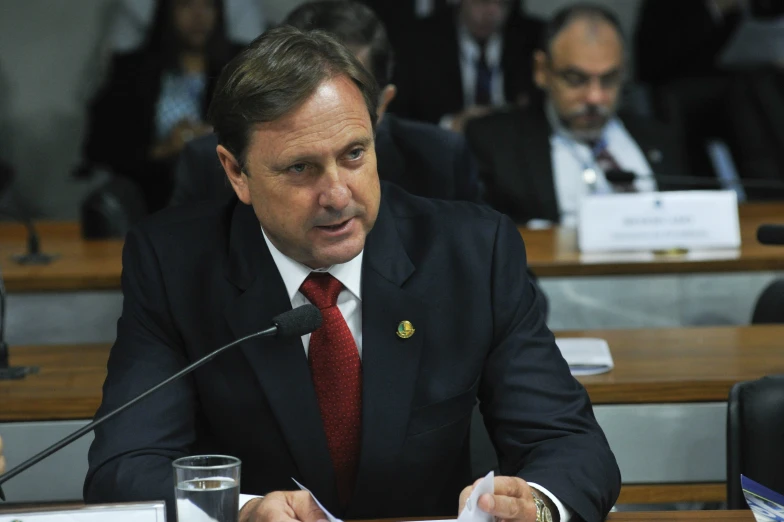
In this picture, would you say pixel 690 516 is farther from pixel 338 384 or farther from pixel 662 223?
pixel 662 223

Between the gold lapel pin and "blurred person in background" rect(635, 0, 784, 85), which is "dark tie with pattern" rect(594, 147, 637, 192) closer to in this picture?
"blurred person in background" rect(635, 0, 784, 85)

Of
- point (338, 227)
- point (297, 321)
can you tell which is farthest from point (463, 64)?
point (297, 321)

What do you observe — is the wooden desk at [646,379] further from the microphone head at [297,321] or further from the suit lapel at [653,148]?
the suit lapel at [653,148]

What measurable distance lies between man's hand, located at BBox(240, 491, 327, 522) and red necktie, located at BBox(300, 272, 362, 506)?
0.37m

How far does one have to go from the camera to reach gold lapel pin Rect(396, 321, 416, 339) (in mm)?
1937

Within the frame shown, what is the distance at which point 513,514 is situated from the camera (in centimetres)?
155

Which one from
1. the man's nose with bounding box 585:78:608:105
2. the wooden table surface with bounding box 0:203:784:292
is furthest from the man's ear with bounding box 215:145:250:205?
the man's nose with bounding box 585:78:608:105

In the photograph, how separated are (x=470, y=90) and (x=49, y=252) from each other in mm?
2877

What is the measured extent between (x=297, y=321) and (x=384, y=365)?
32 centimetres

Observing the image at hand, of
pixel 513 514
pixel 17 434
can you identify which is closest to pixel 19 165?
pixel 17 434

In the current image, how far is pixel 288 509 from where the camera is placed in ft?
5.04

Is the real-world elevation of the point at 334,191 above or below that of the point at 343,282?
above

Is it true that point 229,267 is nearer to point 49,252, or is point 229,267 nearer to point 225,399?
point 225,399

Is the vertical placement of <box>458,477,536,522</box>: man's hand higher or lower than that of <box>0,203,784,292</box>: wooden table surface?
lower
